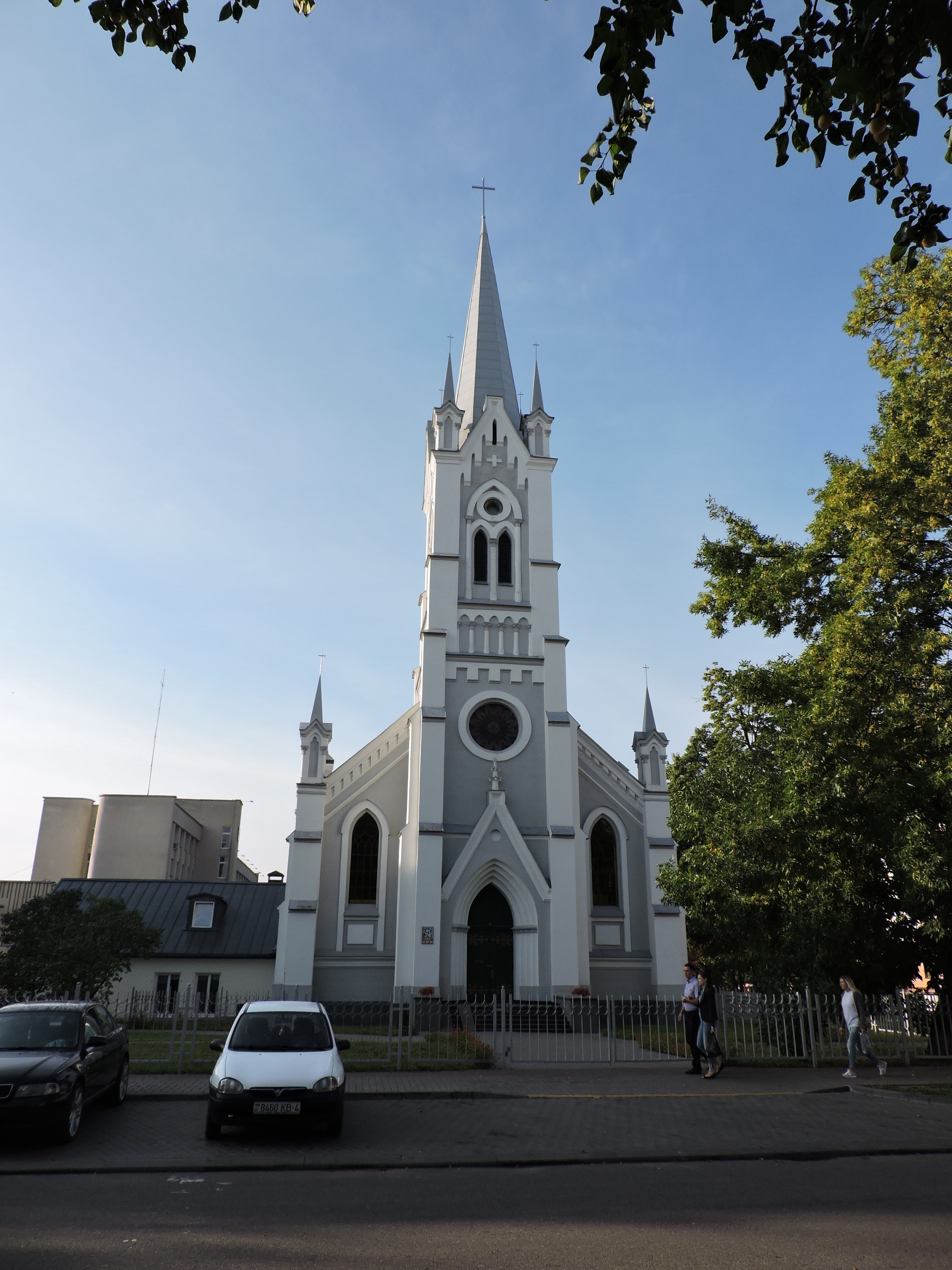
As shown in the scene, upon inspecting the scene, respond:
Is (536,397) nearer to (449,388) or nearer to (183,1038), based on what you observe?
(449,388)

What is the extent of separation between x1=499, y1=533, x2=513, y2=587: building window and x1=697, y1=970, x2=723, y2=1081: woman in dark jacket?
63.2ft

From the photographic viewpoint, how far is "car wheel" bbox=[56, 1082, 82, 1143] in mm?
10078

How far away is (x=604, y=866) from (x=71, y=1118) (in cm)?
2263

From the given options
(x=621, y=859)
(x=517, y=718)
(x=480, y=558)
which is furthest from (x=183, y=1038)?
(x=480, y=558)

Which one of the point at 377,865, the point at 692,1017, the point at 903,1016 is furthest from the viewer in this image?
the point at 377,865

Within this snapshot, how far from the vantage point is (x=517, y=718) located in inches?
1241

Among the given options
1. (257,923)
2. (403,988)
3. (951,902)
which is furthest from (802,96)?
(257,923)

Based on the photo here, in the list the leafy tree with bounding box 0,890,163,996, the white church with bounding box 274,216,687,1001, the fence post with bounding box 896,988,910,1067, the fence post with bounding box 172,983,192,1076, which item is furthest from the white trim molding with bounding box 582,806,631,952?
the fence post with bounding box 172,983,192,1076

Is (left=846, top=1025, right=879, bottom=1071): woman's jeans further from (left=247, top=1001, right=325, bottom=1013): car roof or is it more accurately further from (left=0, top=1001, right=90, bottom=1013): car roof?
(left=0, top=1001, right=90, bottom=1013): car roof

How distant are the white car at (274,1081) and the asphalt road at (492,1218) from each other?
1.44 metres

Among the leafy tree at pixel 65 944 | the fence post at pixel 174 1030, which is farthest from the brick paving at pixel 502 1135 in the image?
the leafy tree at pixel 65 944

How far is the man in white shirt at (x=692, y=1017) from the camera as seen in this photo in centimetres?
1642

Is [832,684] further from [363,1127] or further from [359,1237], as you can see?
[359,1237]

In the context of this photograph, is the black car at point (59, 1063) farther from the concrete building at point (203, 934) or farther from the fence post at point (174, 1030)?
the concrete building at point (203, 934)
